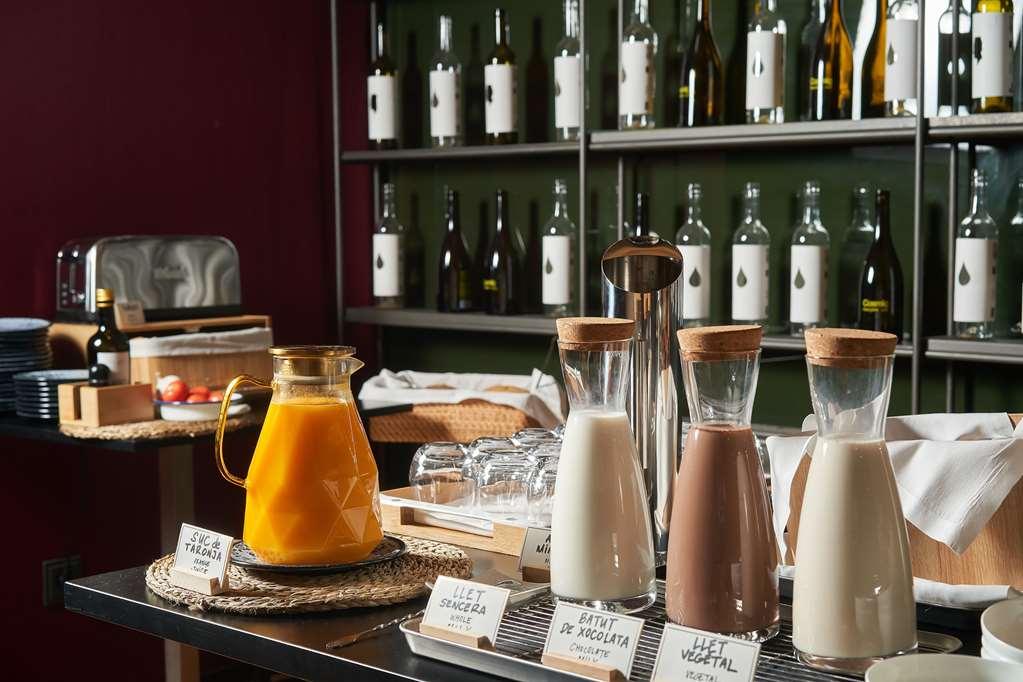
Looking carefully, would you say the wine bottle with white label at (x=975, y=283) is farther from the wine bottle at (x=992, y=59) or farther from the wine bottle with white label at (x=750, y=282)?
the wine bottle with white label at (x=750, y=282)

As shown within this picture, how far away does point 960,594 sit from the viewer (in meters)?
0.97

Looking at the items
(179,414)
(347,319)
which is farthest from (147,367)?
(347,319)

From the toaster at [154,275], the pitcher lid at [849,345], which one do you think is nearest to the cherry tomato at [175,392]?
the toaster at [154,275]

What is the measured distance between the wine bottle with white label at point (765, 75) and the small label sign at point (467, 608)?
178 centimetres

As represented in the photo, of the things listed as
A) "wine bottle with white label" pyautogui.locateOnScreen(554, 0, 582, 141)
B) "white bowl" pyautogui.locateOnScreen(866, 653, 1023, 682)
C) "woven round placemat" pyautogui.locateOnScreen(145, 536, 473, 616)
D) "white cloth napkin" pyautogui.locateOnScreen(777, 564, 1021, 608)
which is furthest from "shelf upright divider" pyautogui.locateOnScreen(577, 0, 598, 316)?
"white bowl" pyautogui.locateOnScreen(866, 653, 1023, 682)

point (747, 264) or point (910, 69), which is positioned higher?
point (910, 69)

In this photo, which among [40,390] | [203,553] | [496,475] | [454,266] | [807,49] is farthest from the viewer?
[454,266]

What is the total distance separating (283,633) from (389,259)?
2202mm

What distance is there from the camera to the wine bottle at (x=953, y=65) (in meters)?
2.40

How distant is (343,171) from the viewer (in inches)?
136

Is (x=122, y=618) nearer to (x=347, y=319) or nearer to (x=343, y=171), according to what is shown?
(x=347, y=319)

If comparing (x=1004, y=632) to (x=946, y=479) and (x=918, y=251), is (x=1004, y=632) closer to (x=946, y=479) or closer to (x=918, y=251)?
(x=946, y=479)

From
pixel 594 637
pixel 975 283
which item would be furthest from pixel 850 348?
pixel 975 283

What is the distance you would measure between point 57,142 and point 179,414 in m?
0.76
